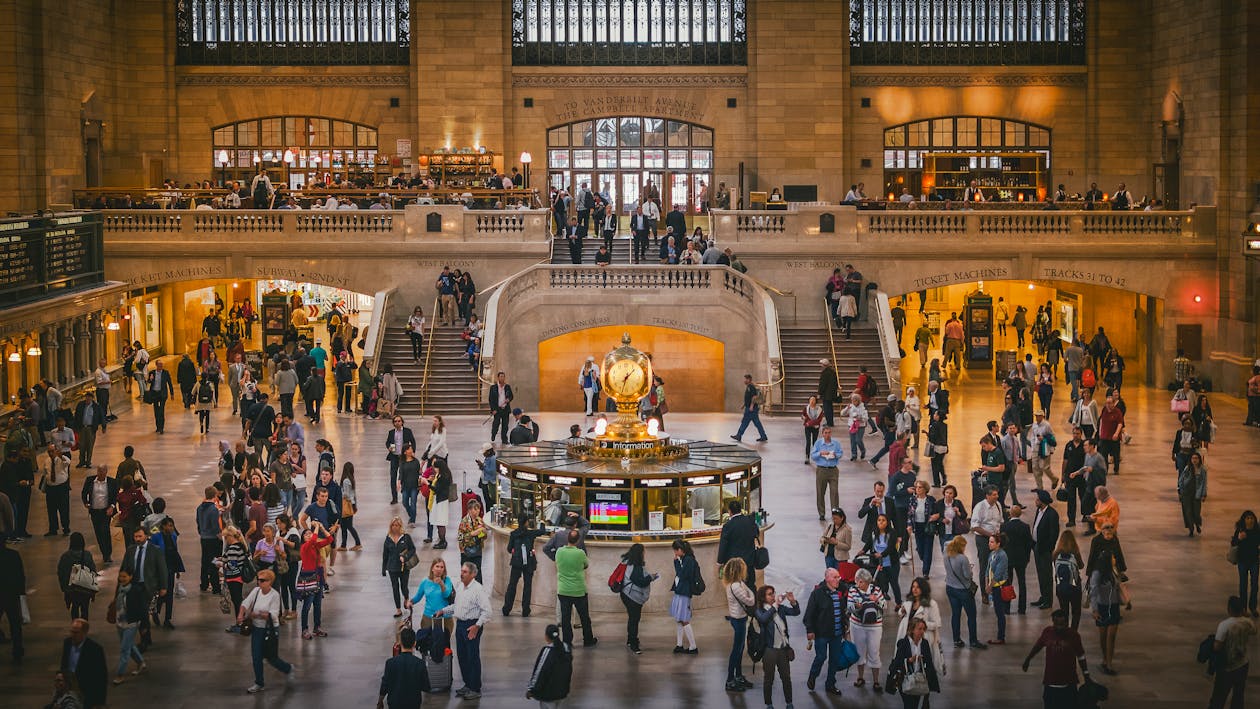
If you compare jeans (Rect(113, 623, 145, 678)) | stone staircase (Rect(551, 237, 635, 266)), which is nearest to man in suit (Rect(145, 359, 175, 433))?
stone staircase (Rect(551, 237, 635, 266))

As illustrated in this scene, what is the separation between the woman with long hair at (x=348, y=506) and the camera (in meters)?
22.9

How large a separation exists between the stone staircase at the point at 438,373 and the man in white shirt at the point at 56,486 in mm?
11336

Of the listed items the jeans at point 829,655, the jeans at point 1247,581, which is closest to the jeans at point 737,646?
the jeans at point 829,655

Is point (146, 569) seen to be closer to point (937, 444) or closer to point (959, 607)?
point (959, 607)

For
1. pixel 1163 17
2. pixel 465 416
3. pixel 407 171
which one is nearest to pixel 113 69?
pixel 407 171

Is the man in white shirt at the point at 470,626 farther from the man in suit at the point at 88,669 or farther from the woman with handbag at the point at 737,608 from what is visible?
the man in suit at the point at 88,669

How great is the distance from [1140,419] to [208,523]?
2118 centimetres

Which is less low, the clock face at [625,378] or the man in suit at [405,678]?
the clock face at [625,378]

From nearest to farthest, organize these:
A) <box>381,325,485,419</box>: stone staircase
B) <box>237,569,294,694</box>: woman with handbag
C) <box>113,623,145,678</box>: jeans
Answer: <box>237,569,294,694</box>: woman with handbag
<box>113,623,145,678</box>: jeans
<box>381,325,485,419</box>: stone staircase

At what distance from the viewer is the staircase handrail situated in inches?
1432

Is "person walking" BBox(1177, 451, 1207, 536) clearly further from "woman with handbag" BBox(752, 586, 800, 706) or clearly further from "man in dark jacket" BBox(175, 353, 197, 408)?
"man in dark jacket" BBox(175, 353, 197, 408)

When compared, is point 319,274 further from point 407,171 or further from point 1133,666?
point 1133,666

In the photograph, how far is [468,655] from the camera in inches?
682

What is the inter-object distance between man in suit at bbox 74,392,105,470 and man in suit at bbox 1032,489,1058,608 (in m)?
16.0
